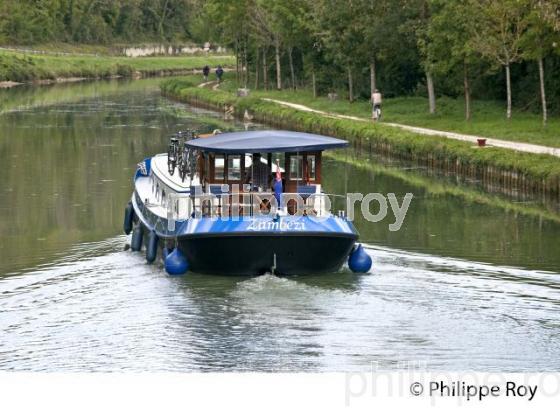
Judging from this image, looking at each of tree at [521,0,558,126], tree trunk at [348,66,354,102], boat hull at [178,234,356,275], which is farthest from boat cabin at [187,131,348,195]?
tree trunk at [348,66,354,102]

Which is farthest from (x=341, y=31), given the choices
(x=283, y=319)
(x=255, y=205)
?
(x=283, y=319)

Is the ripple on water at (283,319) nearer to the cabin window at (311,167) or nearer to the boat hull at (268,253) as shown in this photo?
the boat hull at (268,253)

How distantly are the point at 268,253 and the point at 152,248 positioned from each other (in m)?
5.06

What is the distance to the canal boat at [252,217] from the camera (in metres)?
31.5

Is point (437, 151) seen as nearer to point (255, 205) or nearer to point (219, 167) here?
point (219, 167)

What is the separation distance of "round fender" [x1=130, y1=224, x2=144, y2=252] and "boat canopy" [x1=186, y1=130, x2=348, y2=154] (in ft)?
12.8

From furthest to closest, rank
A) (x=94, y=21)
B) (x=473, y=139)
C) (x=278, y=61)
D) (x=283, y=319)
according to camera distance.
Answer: (x=94, y=21) → (x=278, y=61) → (x=473, y=139) → (x=283, y=319)

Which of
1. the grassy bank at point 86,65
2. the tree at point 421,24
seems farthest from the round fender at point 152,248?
the grassy bank at point 86,65

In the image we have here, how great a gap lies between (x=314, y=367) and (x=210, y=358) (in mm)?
2051

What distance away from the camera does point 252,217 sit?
105ft

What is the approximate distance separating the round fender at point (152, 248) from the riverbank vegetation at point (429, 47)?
1669cm

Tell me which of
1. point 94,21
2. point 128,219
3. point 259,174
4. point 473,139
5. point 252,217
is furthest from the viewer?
point 94,21

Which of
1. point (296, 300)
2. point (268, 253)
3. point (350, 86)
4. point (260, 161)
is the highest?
point (350, 86)

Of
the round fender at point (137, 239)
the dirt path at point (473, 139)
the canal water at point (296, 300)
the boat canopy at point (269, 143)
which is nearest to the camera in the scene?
the canal water at point (296, 300)
